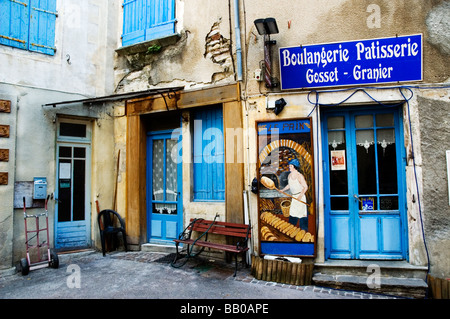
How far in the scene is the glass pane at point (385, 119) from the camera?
515 centimetres

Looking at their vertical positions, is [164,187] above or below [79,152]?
below

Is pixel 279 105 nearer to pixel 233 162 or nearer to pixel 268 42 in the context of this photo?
pixel 268 42

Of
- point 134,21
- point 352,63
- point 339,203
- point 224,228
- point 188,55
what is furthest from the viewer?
point 134,21

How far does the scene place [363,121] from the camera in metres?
5.26

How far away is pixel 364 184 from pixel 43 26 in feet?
22.2

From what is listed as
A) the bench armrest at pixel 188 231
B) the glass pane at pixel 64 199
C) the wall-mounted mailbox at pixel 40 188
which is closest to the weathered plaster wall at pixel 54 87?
the wall-mounted mailbox at pixel 40 188

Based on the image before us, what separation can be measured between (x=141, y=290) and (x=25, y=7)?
18.6ft

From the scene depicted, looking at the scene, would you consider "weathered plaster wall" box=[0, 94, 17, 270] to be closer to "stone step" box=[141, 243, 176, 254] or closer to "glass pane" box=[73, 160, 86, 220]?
"glass pane" box=[73, 160, 86, 220]

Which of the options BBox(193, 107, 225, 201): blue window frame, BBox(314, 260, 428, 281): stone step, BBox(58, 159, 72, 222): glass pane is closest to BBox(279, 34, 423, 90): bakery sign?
BBox(193, 107, 225, 201): blue window frame

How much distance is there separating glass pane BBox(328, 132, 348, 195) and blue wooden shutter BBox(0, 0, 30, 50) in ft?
19.8

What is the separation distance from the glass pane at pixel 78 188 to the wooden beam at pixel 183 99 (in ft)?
5.09

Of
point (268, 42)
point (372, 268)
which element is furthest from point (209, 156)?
point (372, 268)

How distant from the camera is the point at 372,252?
16.6 ft

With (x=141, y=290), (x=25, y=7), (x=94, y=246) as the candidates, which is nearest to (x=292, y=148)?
(x=141, y=290)
